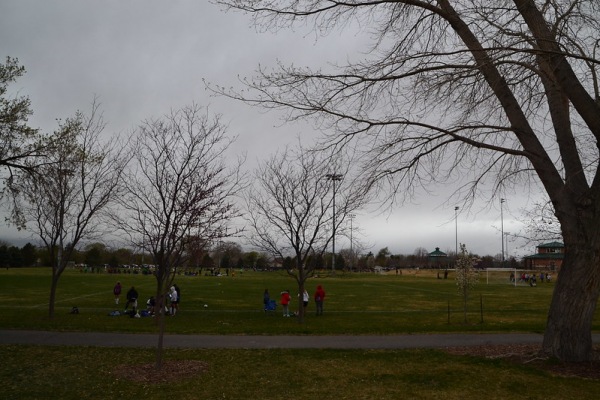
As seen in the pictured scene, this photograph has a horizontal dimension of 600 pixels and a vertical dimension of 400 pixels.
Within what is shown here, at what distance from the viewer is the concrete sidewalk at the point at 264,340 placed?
497 inches

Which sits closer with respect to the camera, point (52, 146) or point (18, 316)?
point (52, 146)

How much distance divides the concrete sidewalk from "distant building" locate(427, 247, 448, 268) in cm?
10666

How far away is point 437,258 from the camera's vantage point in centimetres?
12262

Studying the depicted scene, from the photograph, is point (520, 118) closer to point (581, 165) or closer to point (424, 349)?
point (581, 165)

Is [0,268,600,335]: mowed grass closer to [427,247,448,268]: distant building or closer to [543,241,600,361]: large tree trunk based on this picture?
[543,241,600,361]: large tree trunk

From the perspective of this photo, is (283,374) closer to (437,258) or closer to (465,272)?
(465,272)

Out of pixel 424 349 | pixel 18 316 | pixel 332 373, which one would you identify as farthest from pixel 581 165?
pixel 18 316

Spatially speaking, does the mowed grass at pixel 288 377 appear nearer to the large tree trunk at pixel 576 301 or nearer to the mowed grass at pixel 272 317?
the large tree trunk at pixel 576 301

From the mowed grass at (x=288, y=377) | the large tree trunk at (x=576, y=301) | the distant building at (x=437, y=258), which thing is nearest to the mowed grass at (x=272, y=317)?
the mowed grass at (x=288, y=377)

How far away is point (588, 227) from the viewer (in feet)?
30.9

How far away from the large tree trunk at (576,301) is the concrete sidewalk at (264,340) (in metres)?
3.60

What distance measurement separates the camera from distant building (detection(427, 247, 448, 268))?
388 ft

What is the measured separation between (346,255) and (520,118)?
361 feet

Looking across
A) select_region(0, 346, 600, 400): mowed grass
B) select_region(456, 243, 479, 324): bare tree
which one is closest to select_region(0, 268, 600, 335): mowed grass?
select_region(456, 243, 479, 324): bare tree
